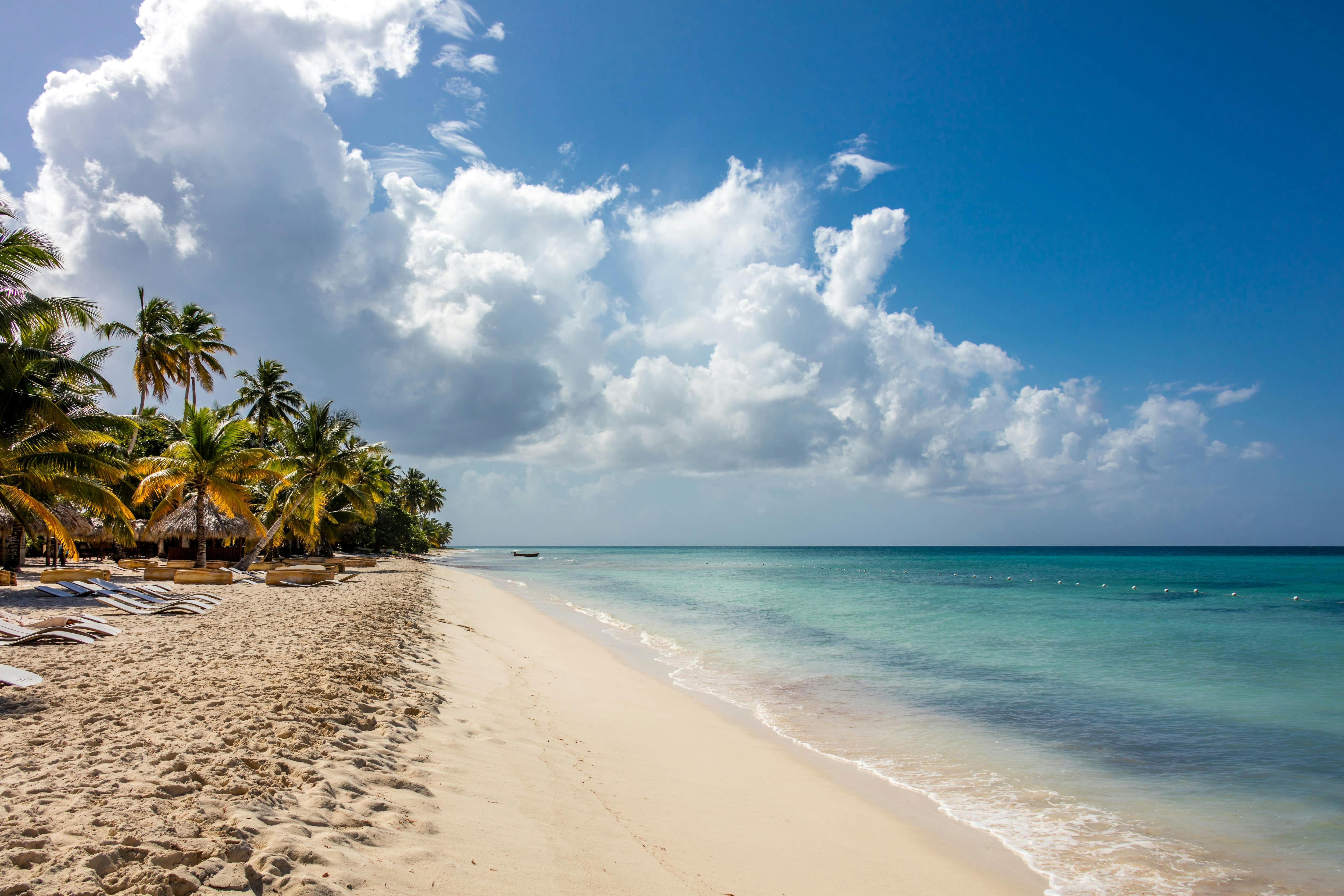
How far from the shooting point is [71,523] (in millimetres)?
21469

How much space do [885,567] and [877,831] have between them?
2572 inches

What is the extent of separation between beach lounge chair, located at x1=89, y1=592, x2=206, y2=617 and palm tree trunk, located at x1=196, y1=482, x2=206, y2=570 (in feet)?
29.4

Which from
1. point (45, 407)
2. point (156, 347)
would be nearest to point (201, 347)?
point (156, 347)

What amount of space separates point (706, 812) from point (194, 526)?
25.8 meters

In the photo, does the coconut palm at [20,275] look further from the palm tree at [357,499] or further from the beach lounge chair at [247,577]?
the palm tree at [357,499]

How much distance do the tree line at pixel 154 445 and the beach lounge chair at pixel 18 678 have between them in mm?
8156

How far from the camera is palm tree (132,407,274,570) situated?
1991 centimetres

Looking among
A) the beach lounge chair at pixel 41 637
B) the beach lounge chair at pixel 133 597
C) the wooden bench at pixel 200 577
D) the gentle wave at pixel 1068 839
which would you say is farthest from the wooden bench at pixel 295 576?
the gentle wave at pixel 1068 839

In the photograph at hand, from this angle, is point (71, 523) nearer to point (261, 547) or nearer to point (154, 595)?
point (261, 547)

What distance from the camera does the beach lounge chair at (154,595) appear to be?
43.3 ft

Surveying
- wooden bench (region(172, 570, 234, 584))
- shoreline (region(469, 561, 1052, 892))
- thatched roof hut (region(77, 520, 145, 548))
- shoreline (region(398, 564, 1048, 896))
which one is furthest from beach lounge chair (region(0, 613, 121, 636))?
thatched roof hut (region(77, 520, 145, 548))

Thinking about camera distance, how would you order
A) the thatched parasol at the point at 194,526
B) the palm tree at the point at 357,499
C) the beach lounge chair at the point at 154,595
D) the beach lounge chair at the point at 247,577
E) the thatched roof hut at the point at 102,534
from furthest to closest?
the palm tree at the point at 357,499 → the thatched parasol at the point at 194,526 → the thatched roof hut at the point at 102,534 → the beach lounge chair at the point at 247,577 → the beach lounge chair at the point at 154,595

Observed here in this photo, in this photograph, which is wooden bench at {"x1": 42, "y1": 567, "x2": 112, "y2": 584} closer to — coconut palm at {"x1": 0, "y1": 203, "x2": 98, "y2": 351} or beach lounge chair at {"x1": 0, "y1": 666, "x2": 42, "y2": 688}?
coconut palm at {"x1": 0, "y1": 203, "x2": 98, "y2": 351}

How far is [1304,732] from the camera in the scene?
8.87 m
